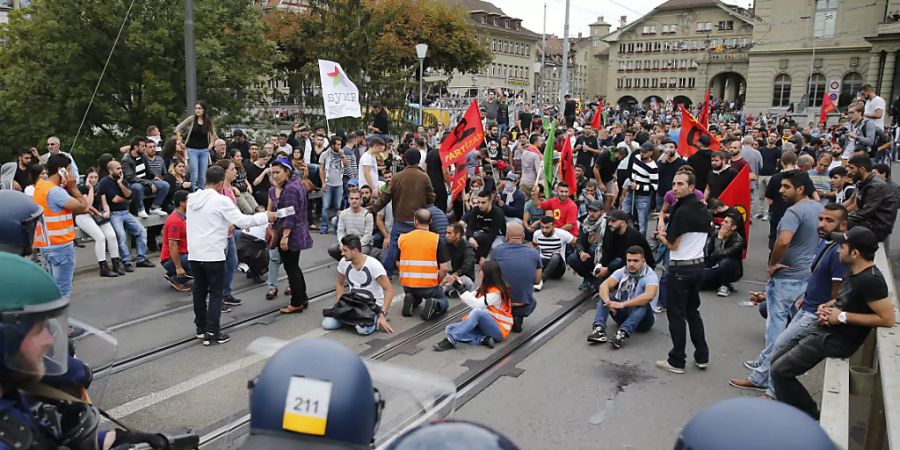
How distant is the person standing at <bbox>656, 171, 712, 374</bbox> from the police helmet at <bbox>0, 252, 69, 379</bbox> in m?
5.45

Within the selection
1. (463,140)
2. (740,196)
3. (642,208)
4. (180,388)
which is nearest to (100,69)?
(463,140)

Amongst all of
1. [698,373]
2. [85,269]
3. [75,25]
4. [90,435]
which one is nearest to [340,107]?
[85,269]

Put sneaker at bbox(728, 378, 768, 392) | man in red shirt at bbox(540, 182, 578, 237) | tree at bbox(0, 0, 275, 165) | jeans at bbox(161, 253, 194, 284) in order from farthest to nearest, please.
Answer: tree at bbox(0, 0, 275, 165) → man in red shirt at bbox(540, 182, 578, 237) → jeans at bbox(161, 253, 194, 284) → sneaker at bbox(728, 378, 768, 392)

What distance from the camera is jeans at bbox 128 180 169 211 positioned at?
34.9 ft

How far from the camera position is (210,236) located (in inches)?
273

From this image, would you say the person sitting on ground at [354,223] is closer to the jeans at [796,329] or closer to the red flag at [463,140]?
the red flag at [463,140]

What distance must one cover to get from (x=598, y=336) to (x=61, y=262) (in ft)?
19.6

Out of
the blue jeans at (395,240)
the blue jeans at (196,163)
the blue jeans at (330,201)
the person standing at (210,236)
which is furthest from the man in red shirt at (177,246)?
the blue jeans at (330,201)

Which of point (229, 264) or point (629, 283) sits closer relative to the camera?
point (629, 283)

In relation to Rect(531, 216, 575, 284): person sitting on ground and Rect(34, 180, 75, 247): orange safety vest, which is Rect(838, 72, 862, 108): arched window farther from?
Rect(34, 180, 75, 247): orange safety vest

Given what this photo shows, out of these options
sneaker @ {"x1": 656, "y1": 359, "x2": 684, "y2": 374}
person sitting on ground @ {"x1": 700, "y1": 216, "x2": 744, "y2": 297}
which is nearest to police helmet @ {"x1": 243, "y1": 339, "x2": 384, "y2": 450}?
sneaker @ {"x1": 656, "y1": 359, "x2": 684, "y2": 374}

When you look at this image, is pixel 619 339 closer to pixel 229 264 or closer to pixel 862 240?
→ pixel 862 240

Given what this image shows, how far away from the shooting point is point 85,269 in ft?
32.3

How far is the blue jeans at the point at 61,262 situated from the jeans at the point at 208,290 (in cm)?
155
